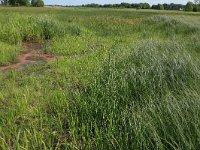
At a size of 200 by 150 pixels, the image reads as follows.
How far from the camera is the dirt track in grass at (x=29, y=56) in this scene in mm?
8281

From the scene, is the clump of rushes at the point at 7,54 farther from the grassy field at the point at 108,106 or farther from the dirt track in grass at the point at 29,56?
the grassy field at the point at 108,106

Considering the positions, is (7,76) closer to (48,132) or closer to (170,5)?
(48,132)

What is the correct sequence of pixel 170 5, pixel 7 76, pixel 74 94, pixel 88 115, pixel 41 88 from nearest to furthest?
pixel 88 115
pixel 74 94
pixel 41 88
pixel 7 76
pixel 170 5

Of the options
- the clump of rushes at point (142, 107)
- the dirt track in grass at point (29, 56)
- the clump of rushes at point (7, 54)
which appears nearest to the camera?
the clump of rushes at point (142, 107)

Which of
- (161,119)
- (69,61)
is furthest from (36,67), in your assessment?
(161,119)

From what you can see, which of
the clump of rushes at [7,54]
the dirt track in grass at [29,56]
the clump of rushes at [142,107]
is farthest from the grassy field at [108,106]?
the clump of rushes at [7,54]

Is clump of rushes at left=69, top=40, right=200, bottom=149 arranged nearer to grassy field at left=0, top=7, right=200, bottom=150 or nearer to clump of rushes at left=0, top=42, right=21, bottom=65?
grassy field at left=0, top=7, right=200, bottom=150

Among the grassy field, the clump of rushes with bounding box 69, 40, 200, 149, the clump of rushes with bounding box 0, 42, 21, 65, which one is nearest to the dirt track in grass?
the clump of rushes with bounding box 0, 42, 21, 65

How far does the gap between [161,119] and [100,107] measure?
36.0 inches

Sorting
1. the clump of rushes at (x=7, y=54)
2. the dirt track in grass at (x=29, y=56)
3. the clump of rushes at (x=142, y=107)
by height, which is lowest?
the dirt track in grass at (x=29, y=56)

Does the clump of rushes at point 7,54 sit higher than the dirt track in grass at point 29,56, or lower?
higher

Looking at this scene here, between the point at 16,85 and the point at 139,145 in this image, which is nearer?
the point at 139,145

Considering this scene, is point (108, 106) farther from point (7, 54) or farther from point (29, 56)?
point (29, 56)

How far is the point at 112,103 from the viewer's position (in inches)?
146
